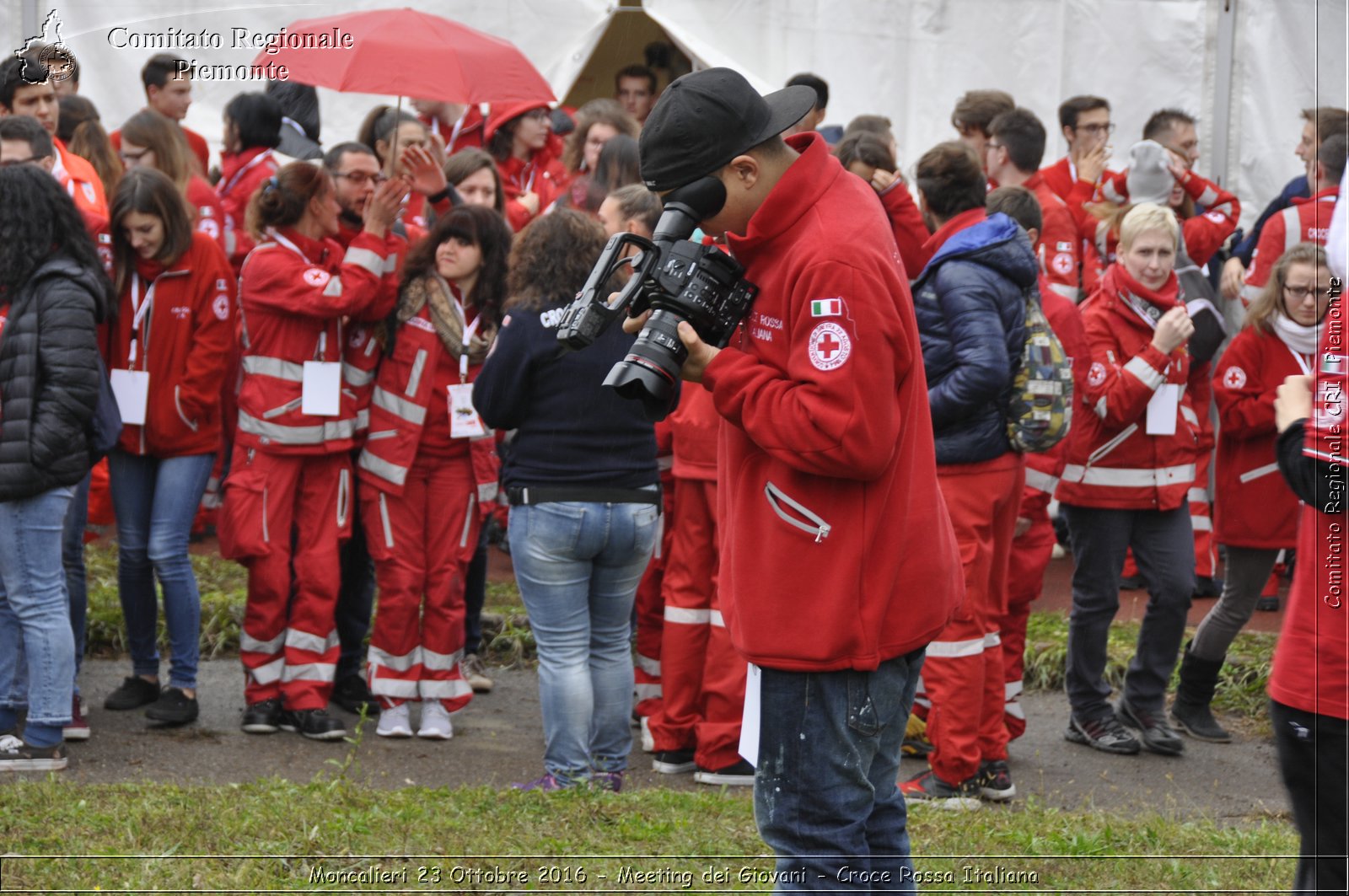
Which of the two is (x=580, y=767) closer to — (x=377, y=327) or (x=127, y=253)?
(x=377, y=327)

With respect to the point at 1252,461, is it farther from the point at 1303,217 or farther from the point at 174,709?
the point at 174,709

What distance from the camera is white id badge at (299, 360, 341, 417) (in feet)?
20.8

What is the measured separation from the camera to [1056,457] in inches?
253

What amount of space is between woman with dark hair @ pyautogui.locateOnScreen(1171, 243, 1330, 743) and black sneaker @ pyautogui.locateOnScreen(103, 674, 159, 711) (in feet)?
15.6

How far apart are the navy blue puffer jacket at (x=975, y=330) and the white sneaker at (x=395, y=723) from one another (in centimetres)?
266

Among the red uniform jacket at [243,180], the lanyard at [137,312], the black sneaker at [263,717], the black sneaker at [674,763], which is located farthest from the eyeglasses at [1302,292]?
the red uniform jacket at [243,180]

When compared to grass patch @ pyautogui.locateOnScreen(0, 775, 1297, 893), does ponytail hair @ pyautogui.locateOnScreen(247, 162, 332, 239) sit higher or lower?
higher

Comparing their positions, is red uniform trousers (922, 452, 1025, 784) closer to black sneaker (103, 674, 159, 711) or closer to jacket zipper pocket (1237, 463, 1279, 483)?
jacket zipper pocket (1237, 463, 1279, 483)

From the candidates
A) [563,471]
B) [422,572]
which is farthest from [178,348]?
[563,471]

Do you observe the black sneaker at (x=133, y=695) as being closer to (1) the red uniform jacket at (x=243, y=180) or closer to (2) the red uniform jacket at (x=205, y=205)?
(2) the red uniform jacket at (x=205, y=205)

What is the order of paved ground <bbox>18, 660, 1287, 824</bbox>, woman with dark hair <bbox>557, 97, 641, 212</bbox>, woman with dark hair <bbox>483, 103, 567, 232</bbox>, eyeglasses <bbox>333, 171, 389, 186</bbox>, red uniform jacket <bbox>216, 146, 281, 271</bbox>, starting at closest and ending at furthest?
paved ground <bbox>18, 660, 1287, 824</bbox> → eyeglasses <bbox>333, 171, 389, 186</bbox> → red uniform jacket <bbox>216, 146, 281, 271</bbox> → woman with dark hair <bbox>557, 97, 641, 212</bbox> → woman with dark hair <bbox>483, 103, 567, 232</bbox>

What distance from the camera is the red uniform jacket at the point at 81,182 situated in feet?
21.8

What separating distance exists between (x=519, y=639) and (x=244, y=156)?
3.17 m

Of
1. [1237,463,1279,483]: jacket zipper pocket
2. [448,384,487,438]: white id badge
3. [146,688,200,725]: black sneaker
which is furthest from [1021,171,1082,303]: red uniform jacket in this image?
[146,688,200,725]: black sneaker
